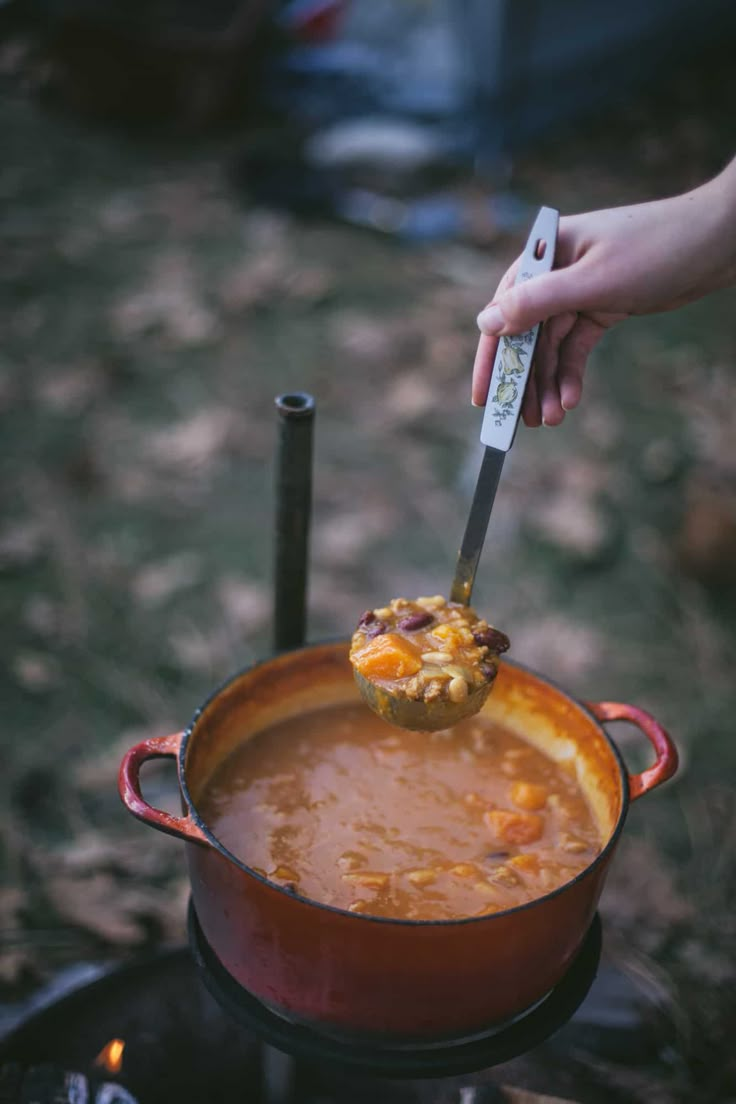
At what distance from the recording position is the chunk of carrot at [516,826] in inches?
66.7

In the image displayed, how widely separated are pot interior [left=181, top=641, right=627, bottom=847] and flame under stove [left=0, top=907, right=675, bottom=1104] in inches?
10.3

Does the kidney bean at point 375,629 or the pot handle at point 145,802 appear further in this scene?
the kidney bean at point 375,629

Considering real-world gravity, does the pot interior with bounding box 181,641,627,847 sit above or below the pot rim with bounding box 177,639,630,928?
below

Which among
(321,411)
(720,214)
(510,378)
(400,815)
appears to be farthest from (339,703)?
(321,411)

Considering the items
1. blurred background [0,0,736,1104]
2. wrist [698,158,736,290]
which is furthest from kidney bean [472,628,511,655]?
blurred background [0,0,736,1104]

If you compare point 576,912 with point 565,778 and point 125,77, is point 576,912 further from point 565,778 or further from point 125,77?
point 125,77

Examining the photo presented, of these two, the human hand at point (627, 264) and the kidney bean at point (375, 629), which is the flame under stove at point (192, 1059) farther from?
the human hand at point (627, 264)

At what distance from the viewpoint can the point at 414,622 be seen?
1.61 meters

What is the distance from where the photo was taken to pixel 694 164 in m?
8.15

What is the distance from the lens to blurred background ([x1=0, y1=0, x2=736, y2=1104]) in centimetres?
297

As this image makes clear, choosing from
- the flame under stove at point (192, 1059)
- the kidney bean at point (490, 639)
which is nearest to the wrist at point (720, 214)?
the kidney bean at point (490, 639)

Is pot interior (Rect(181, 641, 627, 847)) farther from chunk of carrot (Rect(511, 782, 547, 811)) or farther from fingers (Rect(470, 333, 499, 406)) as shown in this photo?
fingers (Rect(470, 333, 499, 406))

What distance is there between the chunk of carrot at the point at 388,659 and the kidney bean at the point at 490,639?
10 centimetres

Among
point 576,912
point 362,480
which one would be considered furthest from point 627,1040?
point 362,480
